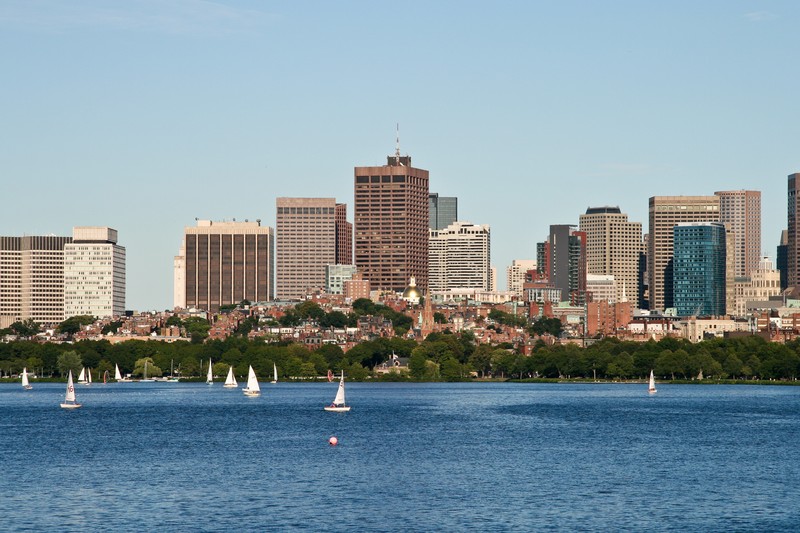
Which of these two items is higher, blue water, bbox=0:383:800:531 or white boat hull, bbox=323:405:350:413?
blue water, bbox=0:383:800:531

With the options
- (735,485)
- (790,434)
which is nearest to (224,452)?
(735,485)

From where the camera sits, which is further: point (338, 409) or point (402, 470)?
point (338, 409)

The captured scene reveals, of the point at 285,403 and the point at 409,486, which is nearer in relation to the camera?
the point at 409,486

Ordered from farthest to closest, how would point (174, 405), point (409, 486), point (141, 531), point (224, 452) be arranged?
point (174, 405) → point (224, 452) → point (409, 486) → point (141, 531)

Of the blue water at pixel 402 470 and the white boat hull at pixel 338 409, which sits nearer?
the blue water at pixel 402 470

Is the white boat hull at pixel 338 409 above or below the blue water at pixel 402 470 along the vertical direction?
below

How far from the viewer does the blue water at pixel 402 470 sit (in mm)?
74000

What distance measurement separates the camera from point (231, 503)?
78500 millimetres

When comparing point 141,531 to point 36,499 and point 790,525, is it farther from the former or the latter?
point 790,525

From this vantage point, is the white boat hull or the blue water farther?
the white boat hull

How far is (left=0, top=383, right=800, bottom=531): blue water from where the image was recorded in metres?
74.0

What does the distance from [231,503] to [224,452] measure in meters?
27.9

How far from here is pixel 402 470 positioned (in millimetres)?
94125

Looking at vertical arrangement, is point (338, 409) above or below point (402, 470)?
below
